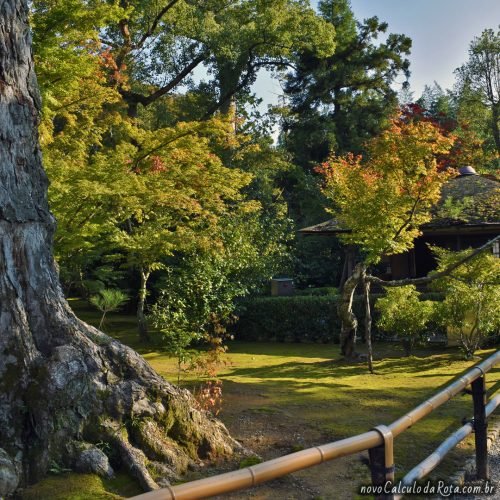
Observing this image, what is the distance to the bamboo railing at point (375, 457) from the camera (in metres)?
2.00

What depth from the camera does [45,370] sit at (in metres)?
4.70

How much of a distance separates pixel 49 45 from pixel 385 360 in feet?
29.6

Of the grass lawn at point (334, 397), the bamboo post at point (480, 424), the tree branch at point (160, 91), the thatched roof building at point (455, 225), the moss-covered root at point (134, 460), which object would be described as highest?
the tree branch at point (160, 91)

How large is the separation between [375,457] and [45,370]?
9.90 feet

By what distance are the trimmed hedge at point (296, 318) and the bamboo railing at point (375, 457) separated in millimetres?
11432

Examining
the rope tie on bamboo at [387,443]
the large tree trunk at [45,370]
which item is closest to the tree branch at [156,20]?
the large tree trunk at [45,370]

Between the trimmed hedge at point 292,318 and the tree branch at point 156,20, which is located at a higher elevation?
the tree branch at point 156,20

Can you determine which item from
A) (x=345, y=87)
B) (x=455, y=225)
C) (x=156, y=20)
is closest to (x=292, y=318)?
(x=455, y=225)

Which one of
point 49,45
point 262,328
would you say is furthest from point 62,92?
point 262,328

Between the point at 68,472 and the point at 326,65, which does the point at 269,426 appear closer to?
the point at 68,472

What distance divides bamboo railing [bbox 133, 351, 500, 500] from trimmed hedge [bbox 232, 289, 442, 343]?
11.4 meters

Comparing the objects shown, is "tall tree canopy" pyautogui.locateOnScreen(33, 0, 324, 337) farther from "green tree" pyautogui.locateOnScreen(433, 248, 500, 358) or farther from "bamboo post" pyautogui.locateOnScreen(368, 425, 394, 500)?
"bamboo post" pyautogui.locateOnScreen(368, 425, 394, 500)

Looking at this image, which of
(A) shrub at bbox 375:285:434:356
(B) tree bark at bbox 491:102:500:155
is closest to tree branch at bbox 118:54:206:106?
(A) shrub at bbox 375:285:434:356

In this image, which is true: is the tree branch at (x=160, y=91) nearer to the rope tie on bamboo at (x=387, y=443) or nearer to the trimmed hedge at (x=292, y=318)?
the trimmed hedge at (x=292, y=318)
